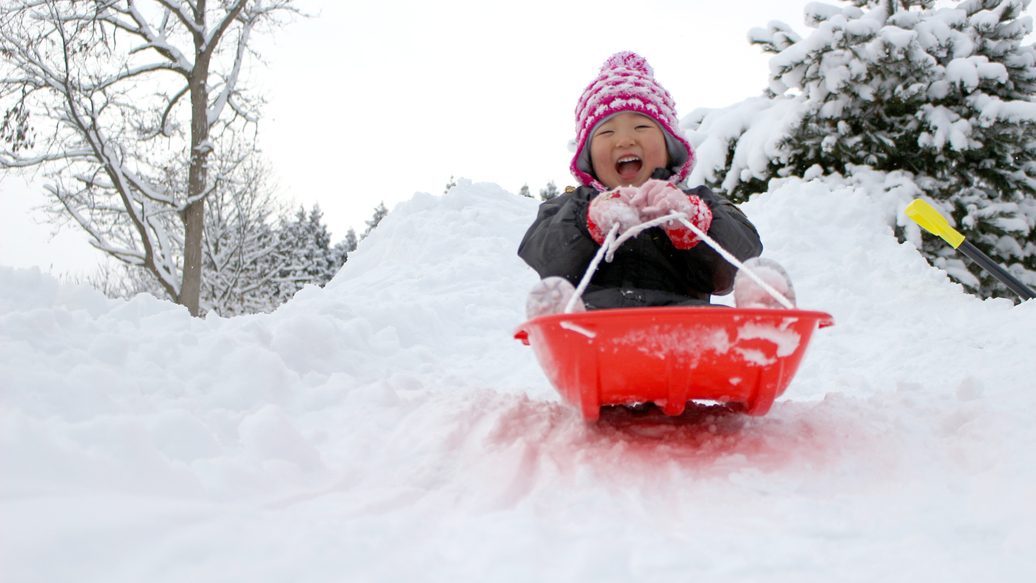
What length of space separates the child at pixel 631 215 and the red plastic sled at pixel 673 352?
223mm

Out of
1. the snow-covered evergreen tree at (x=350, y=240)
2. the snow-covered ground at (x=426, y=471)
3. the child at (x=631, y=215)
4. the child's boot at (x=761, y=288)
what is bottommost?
the snow-covered ground at (x=426, y=471)

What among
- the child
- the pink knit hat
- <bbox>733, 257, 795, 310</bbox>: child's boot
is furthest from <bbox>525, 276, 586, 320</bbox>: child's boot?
the pink knit hat

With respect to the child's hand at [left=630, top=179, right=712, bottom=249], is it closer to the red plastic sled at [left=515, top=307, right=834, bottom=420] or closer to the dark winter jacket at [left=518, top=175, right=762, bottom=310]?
the dark winter jacket at [left=518, top=175, right=762, bottom=310]

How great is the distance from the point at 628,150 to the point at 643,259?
0.54 m

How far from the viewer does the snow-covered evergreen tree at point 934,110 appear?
17.4 feet

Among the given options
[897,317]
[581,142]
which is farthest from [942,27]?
[581,142]

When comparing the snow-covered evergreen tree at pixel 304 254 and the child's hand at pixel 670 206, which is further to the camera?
the snow-covered evergreen tree at pixel 304 254

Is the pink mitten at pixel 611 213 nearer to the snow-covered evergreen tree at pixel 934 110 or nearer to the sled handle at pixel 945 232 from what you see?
the sled handle at pixel 945 232

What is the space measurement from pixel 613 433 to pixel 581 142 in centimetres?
142

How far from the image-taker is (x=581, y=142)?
279cm

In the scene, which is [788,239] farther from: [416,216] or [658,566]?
[658,566]

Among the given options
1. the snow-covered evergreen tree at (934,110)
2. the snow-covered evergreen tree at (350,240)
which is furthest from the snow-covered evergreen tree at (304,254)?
the snow-covered evergreen tree at (934,110)

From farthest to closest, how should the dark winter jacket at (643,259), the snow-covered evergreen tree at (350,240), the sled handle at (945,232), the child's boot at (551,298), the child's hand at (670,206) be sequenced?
the snow-covered evergreen tree at (350,240)
the sled handle at (945,232)
the dark winter jacket at (643,259)
the child's hand at (670,206)
the child's boot at (551,298)

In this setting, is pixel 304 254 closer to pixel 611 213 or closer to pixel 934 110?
pixel 934 110
